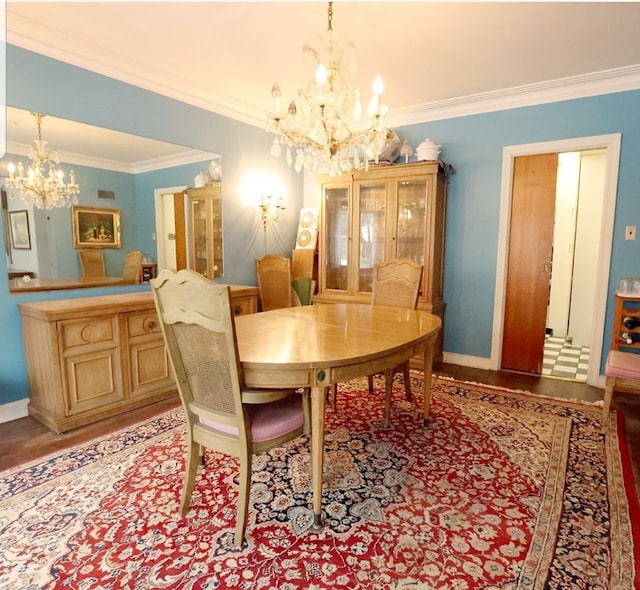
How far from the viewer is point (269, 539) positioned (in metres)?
1.58

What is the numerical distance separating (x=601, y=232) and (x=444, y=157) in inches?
57.8

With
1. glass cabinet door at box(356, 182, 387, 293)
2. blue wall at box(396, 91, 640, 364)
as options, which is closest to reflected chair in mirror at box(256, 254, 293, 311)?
glass cabinet door at box(356, 182, 387, 293)

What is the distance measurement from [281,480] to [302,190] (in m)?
3.42

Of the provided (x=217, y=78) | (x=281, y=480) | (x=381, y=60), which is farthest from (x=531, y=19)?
(x=281, y=480)

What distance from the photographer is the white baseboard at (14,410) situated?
257 centimetres

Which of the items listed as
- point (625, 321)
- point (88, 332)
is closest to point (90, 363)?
point (88, 332)

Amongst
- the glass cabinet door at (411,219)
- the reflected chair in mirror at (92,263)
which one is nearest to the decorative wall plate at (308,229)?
the glass cabinet door at (411,219)

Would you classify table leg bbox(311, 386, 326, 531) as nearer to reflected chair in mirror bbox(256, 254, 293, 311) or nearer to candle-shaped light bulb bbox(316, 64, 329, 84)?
candle-shaped light bulb bbox(316, 64, 329, 84)

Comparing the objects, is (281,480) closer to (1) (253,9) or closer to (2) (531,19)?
(1) (253,9)

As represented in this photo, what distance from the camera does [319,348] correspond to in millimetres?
1706

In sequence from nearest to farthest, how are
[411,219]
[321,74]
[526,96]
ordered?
[321,74]
[526,96]
[411,219]

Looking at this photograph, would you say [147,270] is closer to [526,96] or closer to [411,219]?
[411,219]

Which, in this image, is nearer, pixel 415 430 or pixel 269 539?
pixel 269 539

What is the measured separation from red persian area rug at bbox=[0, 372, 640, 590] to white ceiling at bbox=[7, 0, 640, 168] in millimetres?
2204
